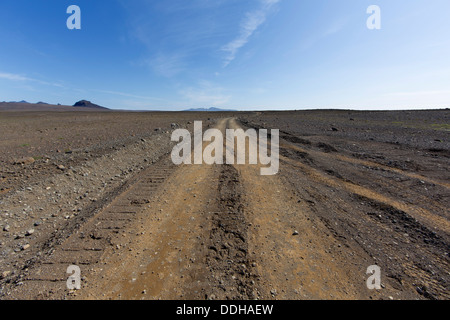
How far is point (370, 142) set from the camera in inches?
494

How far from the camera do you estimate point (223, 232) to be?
3842 mm

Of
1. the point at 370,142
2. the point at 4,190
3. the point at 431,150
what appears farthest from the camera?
the point at 370,142

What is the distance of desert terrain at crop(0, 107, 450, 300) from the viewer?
2.73 m

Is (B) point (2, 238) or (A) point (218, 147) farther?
(A) point (218, 147)

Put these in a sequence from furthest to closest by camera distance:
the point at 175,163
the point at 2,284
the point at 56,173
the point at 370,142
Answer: the point at 370,142
the point at 175,163
the point at 56,173
the point at 2,284

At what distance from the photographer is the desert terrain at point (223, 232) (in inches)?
108

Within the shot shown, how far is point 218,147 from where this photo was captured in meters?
11.2

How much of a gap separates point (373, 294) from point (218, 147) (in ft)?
30.2
